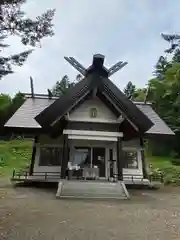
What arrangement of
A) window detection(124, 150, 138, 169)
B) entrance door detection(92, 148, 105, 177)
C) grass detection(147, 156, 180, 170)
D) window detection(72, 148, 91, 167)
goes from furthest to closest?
grass detection(147, 156, 180, 170) → window detection(124, 150, 138, 169) → entrance door detection(92, 148, 105, 177) → window detection(72, 148, 91, 167)

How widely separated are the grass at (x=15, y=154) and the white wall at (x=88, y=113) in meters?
13.8

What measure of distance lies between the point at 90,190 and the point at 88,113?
3.82 meters

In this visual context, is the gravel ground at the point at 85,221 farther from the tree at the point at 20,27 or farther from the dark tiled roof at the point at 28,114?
the dark tiled roof at the point at 28,114

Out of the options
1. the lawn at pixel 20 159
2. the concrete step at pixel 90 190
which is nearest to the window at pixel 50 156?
the concrete step at pixel 90 190

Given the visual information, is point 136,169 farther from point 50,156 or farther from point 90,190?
point 90,190

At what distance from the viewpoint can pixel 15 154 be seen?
112ft

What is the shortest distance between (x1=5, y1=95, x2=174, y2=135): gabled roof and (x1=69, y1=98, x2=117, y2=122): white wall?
2459mm

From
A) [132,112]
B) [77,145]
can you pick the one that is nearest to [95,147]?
[77,145]

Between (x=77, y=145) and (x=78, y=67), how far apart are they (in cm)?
400

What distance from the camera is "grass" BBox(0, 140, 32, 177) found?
28.9 metres

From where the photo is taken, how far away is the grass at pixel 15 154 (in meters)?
28.9

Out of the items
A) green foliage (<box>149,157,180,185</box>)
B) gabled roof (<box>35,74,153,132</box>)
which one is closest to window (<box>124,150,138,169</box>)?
green foliage (<box>149,157,180,185</box>)

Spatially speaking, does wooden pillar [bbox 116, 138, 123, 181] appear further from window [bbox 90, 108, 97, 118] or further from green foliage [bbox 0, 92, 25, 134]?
green foliage [bbox 0, 92, 25, 134]

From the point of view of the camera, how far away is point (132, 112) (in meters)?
14.8
